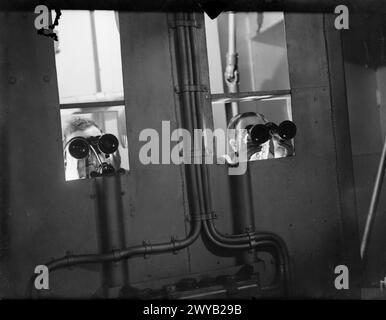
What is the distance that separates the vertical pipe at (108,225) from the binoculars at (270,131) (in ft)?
3.64

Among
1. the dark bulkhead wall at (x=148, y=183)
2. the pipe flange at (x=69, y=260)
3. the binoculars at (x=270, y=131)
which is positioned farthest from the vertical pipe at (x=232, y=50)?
the pipe flange at (x=69, y=260)

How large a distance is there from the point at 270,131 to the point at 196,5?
3.68 ft

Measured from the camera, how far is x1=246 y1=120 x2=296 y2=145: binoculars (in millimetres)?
3328

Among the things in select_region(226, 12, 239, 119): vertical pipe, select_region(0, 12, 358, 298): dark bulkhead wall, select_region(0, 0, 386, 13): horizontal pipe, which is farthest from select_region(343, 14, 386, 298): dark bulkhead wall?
select_region(226, 12, 239, 119): vertical pipe

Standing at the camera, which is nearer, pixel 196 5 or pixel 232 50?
pixel 196 5

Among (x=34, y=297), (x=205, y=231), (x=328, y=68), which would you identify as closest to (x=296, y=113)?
(x=328, y=68)

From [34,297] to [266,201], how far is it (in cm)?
186

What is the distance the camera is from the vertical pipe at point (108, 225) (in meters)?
3.12

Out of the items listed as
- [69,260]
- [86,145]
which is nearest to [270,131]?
[86,145]

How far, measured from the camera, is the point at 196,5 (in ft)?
10.5

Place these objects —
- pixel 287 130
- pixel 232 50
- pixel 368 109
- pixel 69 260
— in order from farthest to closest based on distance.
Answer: pixel 232 50 → pixel 368 109 → pixel 287 130 → pixel 69 260

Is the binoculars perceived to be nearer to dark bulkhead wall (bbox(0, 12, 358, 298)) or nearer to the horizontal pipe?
dark bulkhead wall (bbox(0, 12, 358, 298))

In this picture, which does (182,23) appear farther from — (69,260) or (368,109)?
(368,109)

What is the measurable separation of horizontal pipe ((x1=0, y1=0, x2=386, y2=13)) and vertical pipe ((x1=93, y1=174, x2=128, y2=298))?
3.99ft
